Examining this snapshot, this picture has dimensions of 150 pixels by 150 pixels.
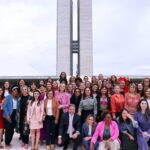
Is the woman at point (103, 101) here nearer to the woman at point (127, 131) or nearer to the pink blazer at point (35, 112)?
the woman at point (127, 131)

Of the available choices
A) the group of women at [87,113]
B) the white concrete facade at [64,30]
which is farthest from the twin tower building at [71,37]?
the group of women at [87,113]

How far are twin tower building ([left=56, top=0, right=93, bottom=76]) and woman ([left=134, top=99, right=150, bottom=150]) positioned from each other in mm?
27879

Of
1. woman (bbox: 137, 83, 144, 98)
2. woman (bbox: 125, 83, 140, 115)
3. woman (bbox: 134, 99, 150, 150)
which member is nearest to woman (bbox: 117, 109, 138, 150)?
woman (bbox: 134, 99, 150, 150)

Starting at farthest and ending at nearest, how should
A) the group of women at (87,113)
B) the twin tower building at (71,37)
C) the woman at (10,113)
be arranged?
1. the twin tower building at (71,37)
2. the woman at (10,113)
3. the group of women at (87,113)

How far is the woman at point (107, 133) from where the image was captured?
7336 millimetres

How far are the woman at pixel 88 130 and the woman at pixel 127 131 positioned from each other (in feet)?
1.86

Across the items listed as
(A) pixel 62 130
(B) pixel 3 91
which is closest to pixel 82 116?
(A) pixel 62 130

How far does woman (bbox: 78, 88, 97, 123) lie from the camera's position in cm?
815

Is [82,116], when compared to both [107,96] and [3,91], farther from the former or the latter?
[3,91]

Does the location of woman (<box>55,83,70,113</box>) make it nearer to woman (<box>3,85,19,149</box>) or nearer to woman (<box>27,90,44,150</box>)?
woman (<box>27,90,44,150</box>)

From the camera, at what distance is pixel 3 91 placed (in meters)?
8.40

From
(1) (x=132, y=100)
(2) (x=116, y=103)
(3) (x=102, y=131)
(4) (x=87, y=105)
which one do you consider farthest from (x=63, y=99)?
(1) (x=132, y=100)

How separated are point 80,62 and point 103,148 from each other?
2907 centimetres

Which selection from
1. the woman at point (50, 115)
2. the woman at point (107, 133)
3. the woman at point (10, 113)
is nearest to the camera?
the woman at point (107, 133)
